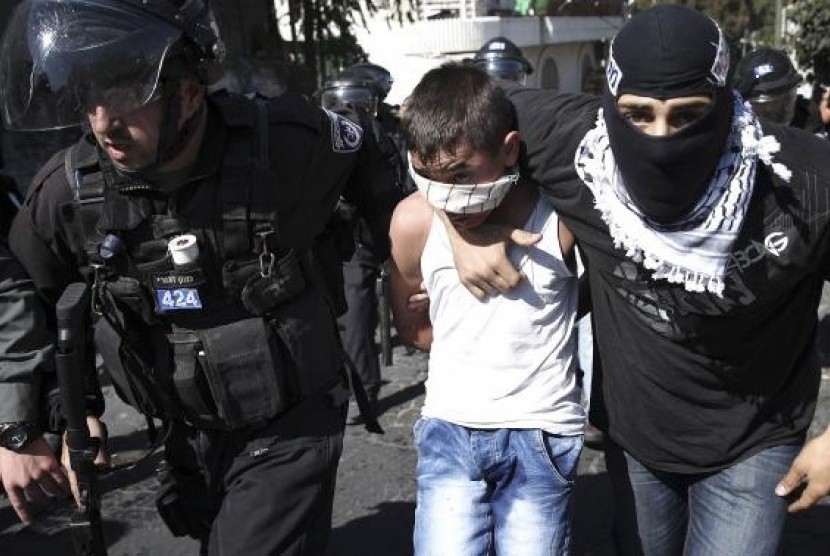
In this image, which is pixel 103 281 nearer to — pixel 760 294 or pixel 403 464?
pixel 760 294

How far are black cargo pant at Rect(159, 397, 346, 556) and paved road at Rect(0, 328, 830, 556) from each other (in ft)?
3.96

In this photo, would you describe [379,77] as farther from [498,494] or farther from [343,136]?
[498,494]

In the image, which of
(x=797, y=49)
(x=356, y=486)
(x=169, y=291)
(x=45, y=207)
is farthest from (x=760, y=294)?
(x=797, y=49)

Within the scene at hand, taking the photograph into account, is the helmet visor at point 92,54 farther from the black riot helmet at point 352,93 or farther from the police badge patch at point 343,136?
the black riot helmet at point 352,93

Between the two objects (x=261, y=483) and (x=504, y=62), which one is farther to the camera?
(x=504, y=62)

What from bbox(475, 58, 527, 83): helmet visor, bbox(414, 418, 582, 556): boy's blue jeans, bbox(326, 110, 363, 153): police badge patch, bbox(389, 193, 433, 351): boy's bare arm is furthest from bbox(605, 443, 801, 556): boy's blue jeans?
bbox(475, 58, 527, 83): helmet visor

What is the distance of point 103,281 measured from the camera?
2312 millimetres

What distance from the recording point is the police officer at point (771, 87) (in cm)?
489

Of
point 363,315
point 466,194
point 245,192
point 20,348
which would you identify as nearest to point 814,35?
point 363,315

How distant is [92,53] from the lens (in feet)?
7.11

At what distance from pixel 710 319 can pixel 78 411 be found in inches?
56.7

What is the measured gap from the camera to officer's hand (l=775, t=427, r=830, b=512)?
81.2 inches

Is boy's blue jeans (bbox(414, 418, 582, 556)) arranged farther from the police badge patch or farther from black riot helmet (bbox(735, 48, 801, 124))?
black riot helmet (bbox(735, 48, 801, 124))

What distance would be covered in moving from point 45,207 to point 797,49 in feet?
28.8
